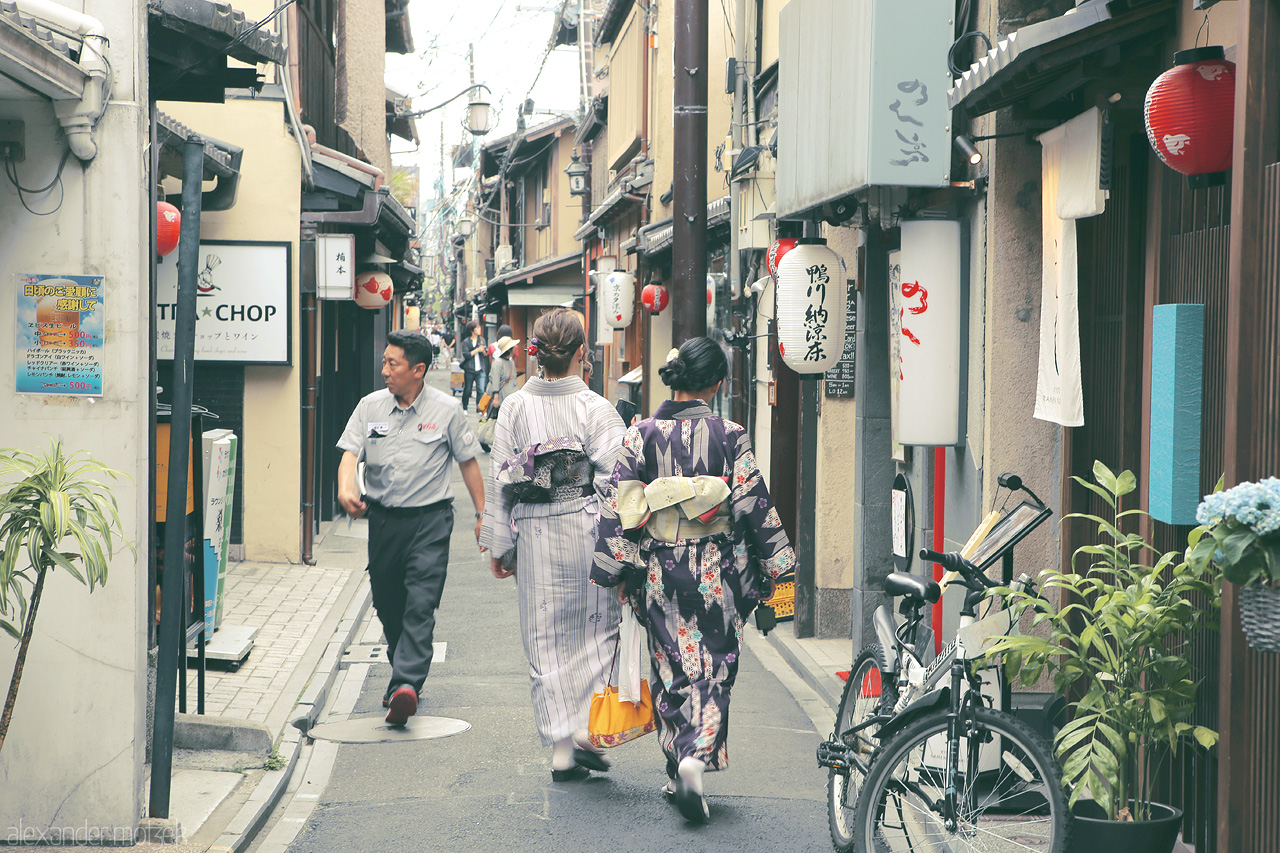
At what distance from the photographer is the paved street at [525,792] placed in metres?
5.49

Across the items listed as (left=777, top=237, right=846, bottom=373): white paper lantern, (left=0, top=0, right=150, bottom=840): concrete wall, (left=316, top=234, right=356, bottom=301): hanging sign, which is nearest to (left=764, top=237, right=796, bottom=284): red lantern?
(left=777, top=237, right=846, bottom=373): white paper lantern

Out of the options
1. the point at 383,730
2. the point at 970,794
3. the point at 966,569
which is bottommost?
the point at 383,730

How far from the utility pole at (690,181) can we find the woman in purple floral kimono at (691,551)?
481cm

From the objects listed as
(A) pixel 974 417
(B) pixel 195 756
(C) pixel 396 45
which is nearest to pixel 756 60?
(A) pixel 974 417

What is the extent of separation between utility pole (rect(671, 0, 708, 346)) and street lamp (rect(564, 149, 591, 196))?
870 inches

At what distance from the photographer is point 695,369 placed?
6.01 metres

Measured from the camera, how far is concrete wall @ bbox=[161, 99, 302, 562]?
12.9m

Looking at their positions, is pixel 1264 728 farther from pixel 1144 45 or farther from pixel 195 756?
pixel 195 756

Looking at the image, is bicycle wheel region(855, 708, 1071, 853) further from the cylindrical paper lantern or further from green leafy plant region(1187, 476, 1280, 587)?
the cylindrical paper lantern

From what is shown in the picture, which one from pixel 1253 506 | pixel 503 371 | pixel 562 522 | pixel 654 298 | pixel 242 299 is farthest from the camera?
pixel 503 371

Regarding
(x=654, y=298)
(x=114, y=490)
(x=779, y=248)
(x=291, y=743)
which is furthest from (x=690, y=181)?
(x=654, y=298)

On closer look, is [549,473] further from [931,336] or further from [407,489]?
[931,336]

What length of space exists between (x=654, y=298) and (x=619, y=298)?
103 inches

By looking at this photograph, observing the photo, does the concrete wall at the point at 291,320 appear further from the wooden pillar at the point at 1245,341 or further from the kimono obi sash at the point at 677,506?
the wooden pillar at the point at 1245,341
